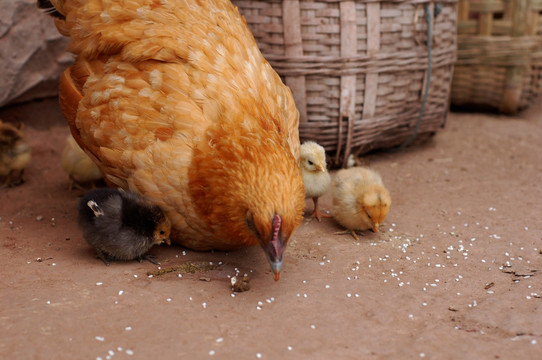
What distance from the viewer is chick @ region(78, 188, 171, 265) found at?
10.1 ft

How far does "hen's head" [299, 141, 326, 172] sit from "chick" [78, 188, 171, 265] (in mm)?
1252

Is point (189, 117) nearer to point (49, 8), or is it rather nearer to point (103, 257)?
point (103, 257)

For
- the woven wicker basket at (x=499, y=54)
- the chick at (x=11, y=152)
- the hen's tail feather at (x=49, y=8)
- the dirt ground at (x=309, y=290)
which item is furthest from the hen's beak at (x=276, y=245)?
the woven wicker basket at (x=499, y=54)

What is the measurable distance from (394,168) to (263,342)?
3039 mm

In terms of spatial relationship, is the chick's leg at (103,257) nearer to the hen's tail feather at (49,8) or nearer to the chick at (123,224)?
the chick at (123,224)

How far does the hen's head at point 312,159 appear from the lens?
3.95 m

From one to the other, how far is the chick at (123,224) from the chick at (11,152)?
1.73 m

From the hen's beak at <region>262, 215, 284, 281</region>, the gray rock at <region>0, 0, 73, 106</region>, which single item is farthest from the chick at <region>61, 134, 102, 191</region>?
the hen's beak at <region>262, 215, 284, 281</region>

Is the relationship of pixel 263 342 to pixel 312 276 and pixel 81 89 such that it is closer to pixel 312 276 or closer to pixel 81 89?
pixel 312 276

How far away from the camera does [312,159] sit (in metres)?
3.97

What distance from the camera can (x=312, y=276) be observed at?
3121 millimetres

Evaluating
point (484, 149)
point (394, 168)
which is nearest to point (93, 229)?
point (394, 168)

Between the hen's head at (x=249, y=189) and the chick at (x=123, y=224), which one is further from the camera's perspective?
the chick at (x=123, y=224)

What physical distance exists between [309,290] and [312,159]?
126cm
